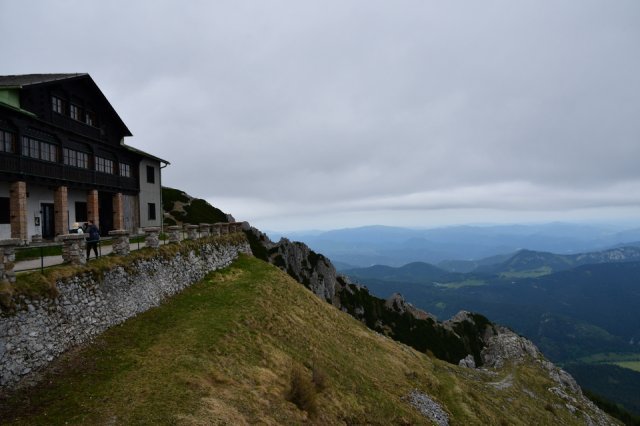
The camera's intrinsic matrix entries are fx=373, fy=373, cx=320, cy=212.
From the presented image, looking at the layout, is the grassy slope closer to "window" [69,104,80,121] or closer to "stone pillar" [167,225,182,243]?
"stone pillar" [167,225,182,243]

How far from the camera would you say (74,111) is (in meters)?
38.2

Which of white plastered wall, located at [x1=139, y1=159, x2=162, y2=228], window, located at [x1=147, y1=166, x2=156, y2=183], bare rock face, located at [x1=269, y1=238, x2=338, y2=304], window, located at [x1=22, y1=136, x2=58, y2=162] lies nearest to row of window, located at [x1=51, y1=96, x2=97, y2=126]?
window, located at [x1=22, y1=136, x2=58, y2=162]

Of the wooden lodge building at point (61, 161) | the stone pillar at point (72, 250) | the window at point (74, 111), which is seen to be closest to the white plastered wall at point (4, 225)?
the wooden lodge building at point (61, 161)

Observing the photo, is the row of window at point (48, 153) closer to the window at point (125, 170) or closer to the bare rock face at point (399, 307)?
the window at point (125, 170)

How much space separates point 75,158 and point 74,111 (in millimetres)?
4797

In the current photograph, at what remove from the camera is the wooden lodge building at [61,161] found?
30.8 meters

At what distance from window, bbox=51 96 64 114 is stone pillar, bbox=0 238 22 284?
2550 centimetres

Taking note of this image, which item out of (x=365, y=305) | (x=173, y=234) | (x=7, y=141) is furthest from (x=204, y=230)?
(x=365, y=305)

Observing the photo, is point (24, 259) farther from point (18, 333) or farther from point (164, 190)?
point (164, 190)

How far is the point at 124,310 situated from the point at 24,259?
7.29m

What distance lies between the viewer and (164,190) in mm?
77125

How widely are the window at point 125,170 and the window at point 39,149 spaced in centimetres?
1085

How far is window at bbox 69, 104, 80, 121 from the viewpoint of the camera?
37562 millimetres

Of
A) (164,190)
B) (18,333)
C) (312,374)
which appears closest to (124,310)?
(18,333)
